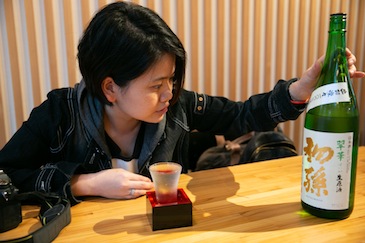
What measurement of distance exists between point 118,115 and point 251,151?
75 centimetres

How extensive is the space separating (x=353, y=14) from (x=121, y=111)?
1.97 metres

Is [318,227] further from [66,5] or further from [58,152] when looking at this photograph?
[66,5]

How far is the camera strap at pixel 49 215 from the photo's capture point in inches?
24.9

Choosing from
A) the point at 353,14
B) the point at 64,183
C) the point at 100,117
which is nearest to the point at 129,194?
the point at 64,183

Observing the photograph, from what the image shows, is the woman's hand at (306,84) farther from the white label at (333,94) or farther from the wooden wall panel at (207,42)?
the wooden wall panel at (207,42)

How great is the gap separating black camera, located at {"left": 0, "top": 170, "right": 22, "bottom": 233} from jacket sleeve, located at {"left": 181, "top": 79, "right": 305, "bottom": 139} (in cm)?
61

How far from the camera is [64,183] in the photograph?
2.74 ft

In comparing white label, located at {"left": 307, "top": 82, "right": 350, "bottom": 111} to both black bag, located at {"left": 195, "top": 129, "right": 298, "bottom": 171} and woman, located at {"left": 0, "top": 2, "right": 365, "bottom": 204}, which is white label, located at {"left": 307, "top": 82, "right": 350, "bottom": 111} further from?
black bag, located at {"left": 195, "top": 129, "right": 298, "bottom": 171}

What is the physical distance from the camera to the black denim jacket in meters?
0.88

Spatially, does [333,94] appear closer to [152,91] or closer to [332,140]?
[332,140]

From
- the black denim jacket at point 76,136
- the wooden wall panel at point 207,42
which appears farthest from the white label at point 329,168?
the wooden wall panel at point 207,42

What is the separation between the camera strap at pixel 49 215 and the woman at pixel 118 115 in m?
0.04

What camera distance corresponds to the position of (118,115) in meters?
1.08

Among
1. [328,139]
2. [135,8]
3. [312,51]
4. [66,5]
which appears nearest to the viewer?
[328,139]
